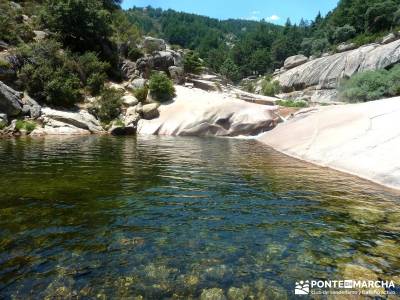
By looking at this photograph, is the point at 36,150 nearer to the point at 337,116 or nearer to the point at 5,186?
the point at 5,186

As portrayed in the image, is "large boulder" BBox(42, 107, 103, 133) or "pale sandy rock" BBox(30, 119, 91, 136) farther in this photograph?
"large boulder" BBox(42, 107, 103, 133)

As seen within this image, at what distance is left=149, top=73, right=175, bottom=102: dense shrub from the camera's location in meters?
39.6

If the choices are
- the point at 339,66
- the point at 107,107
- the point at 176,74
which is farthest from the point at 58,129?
the point at 339,66

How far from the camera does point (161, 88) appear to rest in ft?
130

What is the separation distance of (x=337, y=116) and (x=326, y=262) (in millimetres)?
16165

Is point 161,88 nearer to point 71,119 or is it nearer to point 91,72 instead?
point 91,72

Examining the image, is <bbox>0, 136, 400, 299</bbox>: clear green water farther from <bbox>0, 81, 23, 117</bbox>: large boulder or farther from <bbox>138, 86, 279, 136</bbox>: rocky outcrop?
<bbox>138, 86, 279, 136</bbox>: rocky outcrop

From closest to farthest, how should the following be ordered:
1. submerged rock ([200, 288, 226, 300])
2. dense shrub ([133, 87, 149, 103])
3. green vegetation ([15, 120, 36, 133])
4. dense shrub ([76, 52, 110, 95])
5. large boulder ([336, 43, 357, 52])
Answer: submerged rock ([200, 288, 226, 300]), green vegetation ([15, 120, 36, 133]), dense shrub ([76, 52, 110, 95]), dense shrub ([133, 87, 149, 103]), large boulder ([336, 43, 357, 52])

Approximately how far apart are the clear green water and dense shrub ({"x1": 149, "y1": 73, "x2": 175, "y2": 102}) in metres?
26.9

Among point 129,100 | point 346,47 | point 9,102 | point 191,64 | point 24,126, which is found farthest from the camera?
point 346,47

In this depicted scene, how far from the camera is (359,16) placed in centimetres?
9700

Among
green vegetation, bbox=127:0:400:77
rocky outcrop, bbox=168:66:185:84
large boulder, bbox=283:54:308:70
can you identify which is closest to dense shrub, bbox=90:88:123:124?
rocky outcrop, bbox=168:66:185:84

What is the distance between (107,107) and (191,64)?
27.4 meters

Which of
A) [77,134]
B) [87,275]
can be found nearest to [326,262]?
[87,275]
